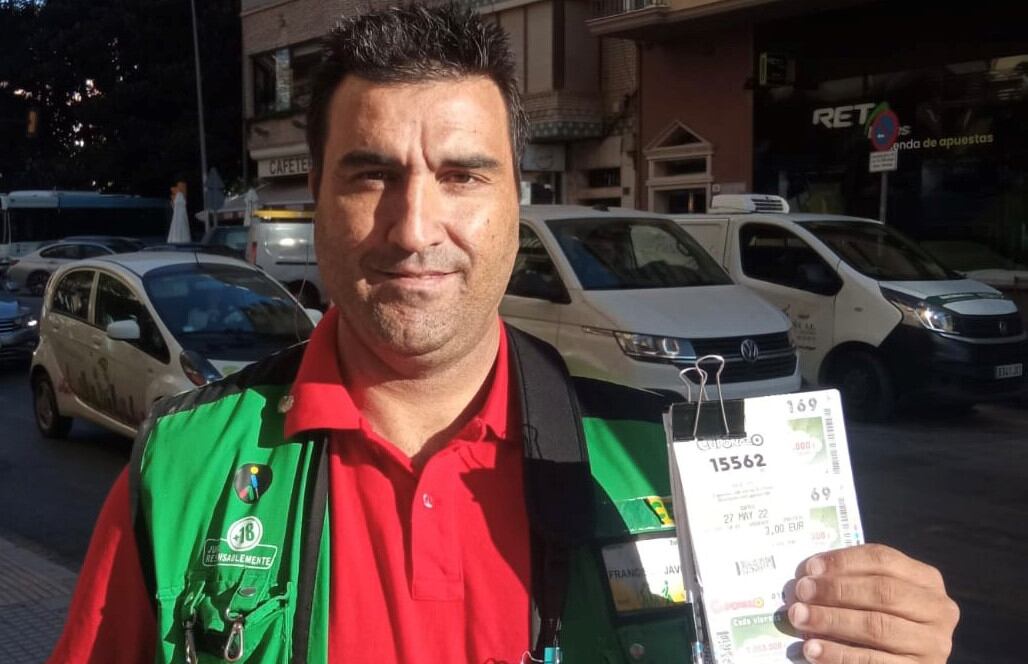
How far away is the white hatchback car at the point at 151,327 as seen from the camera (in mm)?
8539

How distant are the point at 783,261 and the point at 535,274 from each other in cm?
333

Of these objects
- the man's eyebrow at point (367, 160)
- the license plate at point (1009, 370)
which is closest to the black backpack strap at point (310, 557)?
the man's eyebrow at point (367, 160)

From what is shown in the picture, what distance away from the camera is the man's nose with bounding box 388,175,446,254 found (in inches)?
66.8

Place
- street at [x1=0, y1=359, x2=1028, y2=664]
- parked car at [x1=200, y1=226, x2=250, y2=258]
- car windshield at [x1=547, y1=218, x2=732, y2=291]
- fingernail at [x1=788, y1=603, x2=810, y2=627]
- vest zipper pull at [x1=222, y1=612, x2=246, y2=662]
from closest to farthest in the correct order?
fingernail at [x1=788, y1=603, x2=810, y2=627], vest zipper pull at [x1=222, y1=612, x2=246, y2=662], street at [x1=0, y1=359, x2=1028, y2=664], car windshield at [x1=547, y1=218, x2=732, y2=291], parked car at [x1=200, y1=226, x2=250, y2=258]

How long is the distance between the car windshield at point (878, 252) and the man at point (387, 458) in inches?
402

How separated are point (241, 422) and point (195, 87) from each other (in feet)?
144

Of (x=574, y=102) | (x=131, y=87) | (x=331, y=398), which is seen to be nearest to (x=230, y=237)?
(x=574, y=102)

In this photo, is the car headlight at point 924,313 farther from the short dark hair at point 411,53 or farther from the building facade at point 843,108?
the short dark hair at point 411,53

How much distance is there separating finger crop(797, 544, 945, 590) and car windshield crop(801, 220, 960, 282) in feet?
34.3

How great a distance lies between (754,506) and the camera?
1.40 m

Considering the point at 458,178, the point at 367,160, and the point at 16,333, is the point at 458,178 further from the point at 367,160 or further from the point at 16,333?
the point at 16,333

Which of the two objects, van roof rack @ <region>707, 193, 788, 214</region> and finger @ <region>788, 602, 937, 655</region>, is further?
van roof rack @ <region>707, 193, 788, 214</region>

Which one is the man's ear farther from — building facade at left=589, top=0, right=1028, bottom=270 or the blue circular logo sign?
building facade at left=589, top=0, right=1028, bottom=270

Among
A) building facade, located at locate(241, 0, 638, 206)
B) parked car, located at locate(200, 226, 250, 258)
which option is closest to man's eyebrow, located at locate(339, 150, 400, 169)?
building facade, located at locate(241, 0, 638, 206)
